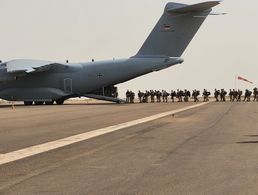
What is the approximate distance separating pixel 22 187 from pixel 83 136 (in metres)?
8.03

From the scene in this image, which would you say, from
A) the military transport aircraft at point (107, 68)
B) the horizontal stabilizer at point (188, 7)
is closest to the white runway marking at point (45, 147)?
the military transport aircraft at point (107, 68)

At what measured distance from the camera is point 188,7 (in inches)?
1988

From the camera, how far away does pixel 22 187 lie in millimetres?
7230

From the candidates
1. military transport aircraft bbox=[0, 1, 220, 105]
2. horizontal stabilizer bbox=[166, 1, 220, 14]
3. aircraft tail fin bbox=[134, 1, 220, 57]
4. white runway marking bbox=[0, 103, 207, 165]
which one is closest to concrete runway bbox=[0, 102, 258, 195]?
white runway marking bbox=[0, 103, 207, 165]

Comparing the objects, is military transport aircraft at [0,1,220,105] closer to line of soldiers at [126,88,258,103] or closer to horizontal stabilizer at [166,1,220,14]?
horizontal stabilizer at [166,1,220,14]

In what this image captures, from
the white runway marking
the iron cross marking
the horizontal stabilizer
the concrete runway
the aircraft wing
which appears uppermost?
the horizontal stabilizer

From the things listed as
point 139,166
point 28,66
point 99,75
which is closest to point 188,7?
point 99,75

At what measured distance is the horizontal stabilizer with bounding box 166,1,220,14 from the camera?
49031 millimetres

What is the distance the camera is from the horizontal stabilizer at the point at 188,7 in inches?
1930

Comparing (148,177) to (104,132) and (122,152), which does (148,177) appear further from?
(104,132)

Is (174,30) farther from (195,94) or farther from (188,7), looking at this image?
(195,94)

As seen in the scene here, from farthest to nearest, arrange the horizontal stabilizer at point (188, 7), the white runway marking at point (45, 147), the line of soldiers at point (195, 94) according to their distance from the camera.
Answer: the line of soldiers at point (195, 94)
the horizontal stabilizer at point (188, 7)
the white runway marking at point (45, 147)

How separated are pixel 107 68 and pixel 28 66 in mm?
7797

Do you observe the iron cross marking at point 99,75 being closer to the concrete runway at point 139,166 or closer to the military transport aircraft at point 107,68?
the military transport aircraft at point 107,68
